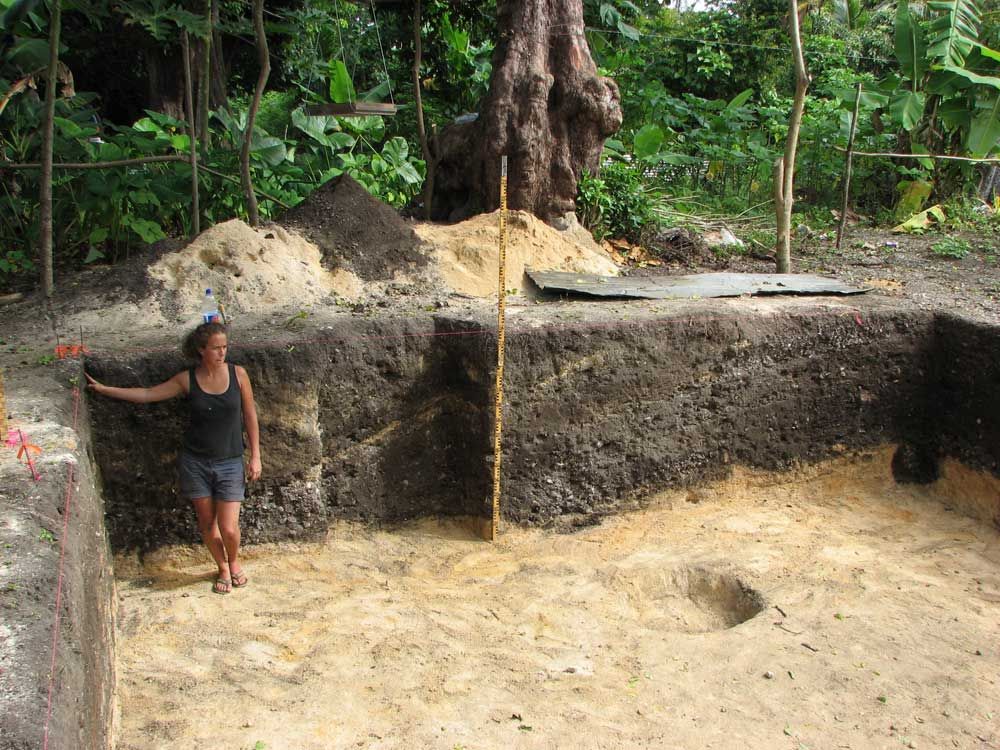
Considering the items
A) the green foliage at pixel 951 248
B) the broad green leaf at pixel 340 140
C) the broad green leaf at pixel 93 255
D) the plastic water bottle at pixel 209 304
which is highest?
the broad green leaf at pixel 340 140

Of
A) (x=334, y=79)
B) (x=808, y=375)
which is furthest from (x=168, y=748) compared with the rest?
(x=334, y=79)

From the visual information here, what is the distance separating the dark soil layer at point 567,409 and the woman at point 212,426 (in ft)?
0.96

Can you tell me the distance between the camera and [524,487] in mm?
5113

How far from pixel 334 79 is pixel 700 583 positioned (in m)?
7.66

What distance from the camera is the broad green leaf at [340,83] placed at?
995cm

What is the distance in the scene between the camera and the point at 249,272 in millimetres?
5422

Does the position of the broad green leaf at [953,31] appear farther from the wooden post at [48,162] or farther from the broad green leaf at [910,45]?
the wooden post at [48,162]

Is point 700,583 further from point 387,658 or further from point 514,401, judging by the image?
point 387,658

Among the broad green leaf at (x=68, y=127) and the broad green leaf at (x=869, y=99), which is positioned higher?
the broad green leaf at (x=869, y=99)

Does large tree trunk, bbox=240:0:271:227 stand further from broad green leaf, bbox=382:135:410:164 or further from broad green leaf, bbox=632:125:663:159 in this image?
broad green leaf, bbox=632:125:663:159

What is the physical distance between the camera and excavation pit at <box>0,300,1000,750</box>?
3.51 metres

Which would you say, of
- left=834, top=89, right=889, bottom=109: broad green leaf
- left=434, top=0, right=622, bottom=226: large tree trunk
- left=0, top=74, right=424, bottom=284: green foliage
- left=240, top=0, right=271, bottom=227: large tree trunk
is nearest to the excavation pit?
left=240, top=0, right=271, bottom=227: large tree trunk

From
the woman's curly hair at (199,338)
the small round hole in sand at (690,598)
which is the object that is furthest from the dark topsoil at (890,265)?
the woman's curly hair at (199,338)

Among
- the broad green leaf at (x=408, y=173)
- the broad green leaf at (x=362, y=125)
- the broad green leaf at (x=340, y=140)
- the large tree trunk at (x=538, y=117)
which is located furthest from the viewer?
the broad green leaf at (x=362, y=125)
